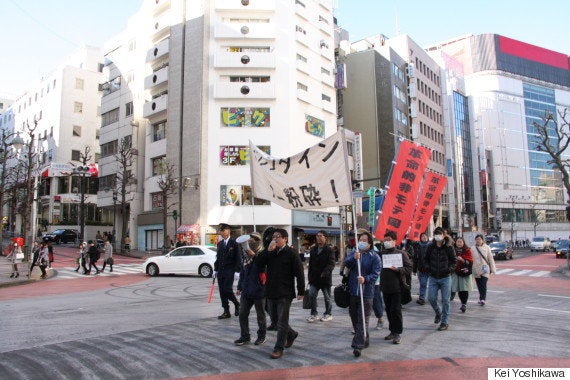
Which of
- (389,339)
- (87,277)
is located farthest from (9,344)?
(87,277)

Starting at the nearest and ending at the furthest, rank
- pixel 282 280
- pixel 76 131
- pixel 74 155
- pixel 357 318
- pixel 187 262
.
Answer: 1. pixel 282 280
2. pixel 357 318
3. pixel 187 262
4. pixel 74 155
5. pixel 76 131

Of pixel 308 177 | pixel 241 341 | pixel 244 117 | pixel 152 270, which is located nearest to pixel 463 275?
pixel 308 177

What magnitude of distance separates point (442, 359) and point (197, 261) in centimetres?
1495

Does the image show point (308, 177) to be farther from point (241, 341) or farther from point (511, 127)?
point (511, 127)

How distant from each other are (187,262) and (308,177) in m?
13.4

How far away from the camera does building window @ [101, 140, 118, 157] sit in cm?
4988

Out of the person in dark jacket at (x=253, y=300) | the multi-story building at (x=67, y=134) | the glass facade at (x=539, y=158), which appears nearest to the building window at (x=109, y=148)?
the multi-story building at (x=67, y=134)

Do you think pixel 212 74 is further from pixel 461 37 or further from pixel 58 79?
pixel 461 37

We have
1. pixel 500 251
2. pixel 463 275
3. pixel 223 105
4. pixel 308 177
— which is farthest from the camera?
pixel 223 105

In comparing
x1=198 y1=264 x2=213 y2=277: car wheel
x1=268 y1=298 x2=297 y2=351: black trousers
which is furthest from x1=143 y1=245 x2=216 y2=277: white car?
x1=268 y1=298 x2=297 y2=351: black trousers

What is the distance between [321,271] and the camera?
8578 millimetres

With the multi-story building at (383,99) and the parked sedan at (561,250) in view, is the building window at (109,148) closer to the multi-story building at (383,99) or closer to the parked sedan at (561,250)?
the multi-story building at (383,99)

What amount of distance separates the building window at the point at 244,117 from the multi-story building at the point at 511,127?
209 ft

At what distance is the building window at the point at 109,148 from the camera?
49.9 meters
